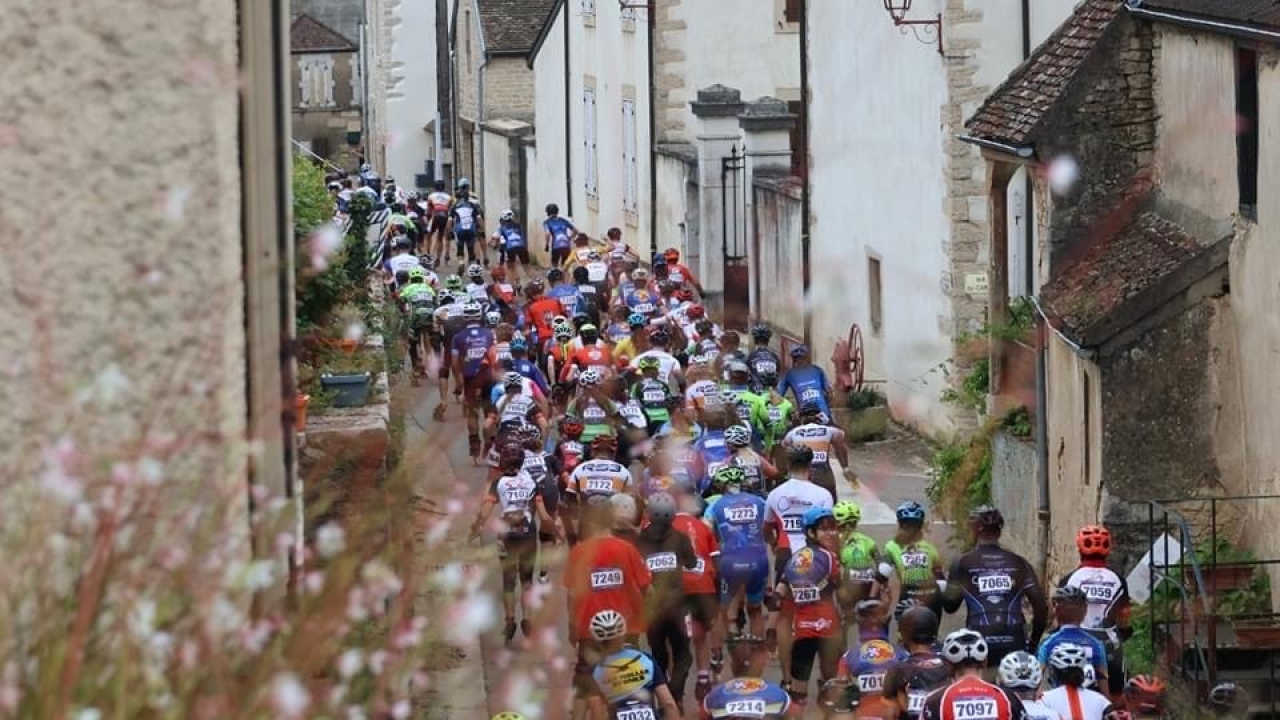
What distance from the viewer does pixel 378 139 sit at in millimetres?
64562

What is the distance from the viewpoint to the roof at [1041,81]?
56.0 feet

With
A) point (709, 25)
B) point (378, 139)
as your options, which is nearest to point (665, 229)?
point (709, 25)

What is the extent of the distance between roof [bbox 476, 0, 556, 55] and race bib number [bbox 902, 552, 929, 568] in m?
38.1

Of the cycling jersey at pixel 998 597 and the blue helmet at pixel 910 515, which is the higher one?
the blue helmet at pixel 910 515

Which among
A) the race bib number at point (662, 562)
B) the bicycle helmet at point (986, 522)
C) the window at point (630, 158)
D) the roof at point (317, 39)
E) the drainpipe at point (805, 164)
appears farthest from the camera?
the roof at point (317, 39)

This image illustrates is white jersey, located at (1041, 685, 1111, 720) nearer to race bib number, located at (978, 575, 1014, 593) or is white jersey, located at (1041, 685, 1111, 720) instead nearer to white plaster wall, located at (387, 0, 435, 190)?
race bib number, located at (978, 575, 1014, 593)

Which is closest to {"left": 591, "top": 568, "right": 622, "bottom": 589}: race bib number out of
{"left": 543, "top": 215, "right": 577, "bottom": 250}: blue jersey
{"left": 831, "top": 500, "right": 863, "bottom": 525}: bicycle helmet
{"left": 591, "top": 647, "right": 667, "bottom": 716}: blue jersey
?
{"left": 591, "top": 647, "right": 667, "bottom": 716}: blue jersey

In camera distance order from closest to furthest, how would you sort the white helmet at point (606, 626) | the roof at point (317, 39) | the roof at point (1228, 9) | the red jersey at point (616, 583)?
the white helmet at point (606, 626), the red jersey at point (616, 583), the roof at point (1228, 9), the roof at point (317, 39)

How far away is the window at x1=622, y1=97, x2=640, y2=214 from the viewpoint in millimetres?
38812

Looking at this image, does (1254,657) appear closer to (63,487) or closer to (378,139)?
(63,487)

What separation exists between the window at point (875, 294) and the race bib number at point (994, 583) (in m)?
13.5

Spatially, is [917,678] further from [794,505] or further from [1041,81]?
[1041,81]

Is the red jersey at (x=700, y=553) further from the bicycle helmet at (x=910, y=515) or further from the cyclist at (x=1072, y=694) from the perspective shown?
the cyclist at (x=1072, y=694)

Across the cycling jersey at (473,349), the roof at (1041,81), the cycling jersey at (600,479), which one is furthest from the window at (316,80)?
the cycling jersey at (600,479)
